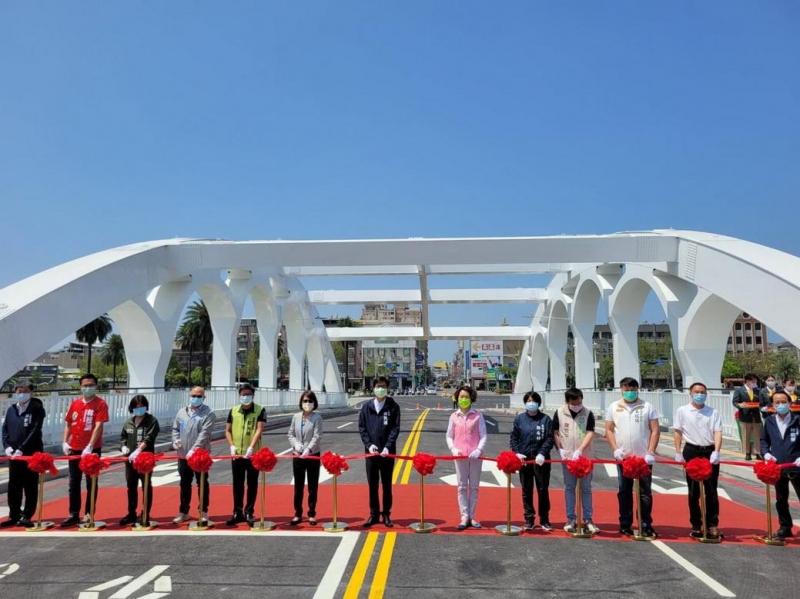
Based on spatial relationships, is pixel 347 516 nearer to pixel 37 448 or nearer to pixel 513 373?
pixel 37 448

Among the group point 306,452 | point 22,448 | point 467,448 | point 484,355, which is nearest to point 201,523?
point 306,452

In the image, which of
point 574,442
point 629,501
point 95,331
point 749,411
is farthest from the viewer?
point 95,331

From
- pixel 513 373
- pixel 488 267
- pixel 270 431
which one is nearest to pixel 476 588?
pixel 270 431

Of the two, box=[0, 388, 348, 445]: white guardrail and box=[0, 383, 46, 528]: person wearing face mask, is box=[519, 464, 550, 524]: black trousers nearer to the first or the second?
box=[0, 383, 46, 528]: person wearing face mask

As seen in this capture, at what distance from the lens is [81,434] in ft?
26.4

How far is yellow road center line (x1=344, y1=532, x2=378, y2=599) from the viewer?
205 inches

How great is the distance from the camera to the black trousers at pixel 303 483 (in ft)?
25.4

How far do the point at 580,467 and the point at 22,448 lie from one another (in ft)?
22.1

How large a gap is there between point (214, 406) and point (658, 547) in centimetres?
1885

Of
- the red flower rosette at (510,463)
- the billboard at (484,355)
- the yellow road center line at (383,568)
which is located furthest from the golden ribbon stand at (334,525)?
the billboard at (484,355)

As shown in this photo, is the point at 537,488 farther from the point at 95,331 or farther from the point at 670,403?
the point at 95,331

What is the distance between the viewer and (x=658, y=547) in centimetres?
675

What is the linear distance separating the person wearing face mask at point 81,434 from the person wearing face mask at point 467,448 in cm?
445

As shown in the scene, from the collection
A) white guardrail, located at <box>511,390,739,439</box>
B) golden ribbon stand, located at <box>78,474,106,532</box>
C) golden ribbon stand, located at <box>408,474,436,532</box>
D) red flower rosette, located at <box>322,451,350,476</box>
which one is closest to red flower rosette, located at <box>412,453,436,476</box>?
golden ribbon stand, located at <box>408,474,436,532</box>
